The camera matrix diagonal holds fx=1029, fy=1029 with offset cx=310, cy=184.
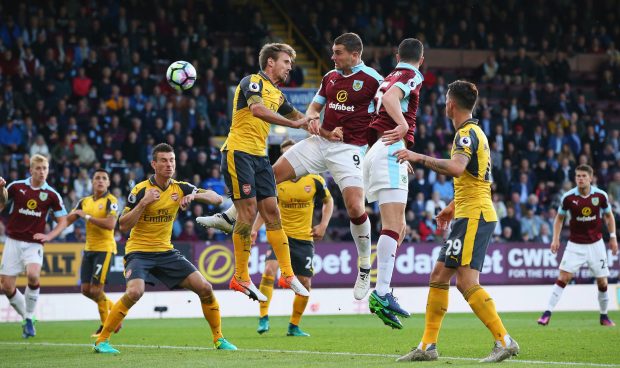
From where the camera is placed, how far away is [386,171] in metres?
11.0

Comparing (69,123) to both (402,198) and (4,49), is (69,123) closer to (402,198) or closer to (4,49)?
(4,49)

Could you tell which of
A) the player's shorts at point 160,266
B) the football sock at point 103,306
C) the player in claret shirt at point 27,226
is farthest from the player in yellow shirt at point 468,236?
the player in claret shirt at point 27,226

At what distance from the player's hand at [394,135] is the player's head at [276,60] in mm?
1947

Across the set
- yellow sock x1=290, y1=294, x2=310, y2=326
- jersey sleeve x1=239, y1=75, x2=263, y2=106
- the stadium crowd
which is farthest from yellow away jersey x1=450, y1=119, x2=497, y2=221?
the stadium crowd

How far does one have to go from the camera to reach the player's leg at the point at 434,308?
10617 millimetres

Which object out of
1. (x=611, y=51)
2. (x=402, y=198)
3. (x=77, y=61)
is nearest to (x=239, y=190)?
(x=402, y=198)

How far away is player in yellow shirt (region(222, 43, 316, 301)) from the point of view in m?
11.7

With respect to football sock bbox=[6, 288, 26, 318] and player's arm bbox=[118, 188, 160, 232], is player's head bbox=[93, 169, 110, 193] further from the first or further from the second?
player's arm bbox=[118, 188, 160, 232]

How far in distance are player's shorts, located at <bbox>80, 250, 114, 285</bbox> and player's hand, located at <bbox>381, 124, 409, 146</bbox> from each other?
7.51 meters

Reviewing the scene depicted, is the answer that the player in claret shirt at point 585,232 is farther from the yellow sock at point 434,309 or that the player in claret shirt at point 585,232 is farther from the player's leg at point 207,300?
the yellow sock at point 434,309

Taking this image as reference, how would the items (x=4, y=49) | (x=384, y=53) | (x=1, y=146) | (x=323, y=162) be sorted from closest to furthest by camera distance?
(x=323, y=162) → (x=1, y=146) → (x=4, y=49) → (x=384, y=53)

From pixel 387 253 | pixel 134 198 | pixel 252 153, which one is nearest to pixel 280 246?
pixel 252 153

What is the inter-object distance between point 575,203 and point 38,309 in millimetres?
10893

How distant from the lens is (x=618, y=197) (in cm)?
2881
